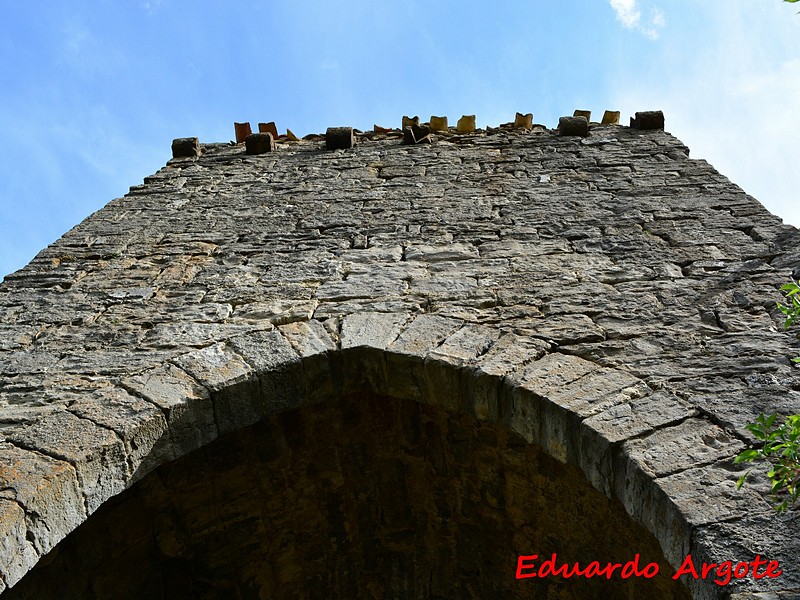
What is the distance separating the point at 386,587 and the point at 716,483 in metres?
2.22

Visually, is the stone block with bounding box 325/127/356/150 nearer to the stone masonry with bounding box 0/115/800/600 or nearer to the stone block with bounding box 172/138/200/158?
the stone masonry with bounding box 0/115/800/600

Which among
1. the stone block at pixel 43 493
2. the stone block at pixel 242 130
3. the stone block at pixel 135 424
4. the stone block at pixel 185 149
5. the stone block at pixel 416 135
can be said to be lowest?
the stone block at pixel 43 493

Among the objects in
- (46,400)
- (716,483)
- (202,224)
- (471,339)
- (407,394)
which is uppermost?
(202,224)

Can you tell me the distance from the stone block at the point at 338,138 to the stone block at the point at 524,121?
1420mm

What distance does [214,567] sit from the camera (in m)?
3.67

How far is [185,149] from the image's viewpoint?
19.3ft

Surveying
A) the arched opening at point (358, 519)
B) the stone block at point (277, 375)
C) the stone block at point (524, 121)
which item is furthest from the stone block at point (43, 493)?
the stone block at point (524, 121)

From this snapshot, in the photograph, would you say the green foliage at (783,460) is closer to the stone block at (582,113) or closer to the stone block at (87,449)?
the stone block at (87,449)

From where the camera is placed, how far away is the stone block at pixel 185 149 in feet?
19.3

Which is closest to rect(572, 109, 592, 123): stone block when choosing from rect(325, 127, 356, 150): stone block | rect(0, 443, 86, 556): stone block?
rect(325, 127, 356, 150): stone block

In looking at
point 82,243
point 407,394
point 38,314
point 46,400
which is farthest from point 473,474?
point 82,243

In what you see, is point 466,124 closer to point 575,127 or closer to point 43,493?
point 575,127

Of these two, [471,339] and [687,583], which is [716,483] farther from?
[471,339]

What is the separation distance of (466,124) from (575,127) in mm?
960
